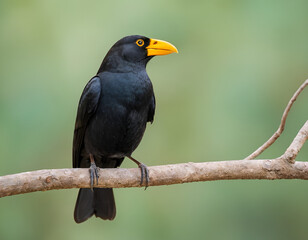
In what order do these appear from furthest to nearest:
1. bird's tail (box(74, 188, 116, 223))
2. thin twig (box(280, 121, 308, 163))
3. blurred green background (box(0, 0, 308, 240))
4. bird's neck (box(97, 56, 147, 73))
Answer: blurred green background (box(0, 0, 308, 240)) < bird's tail (box(74, 188, 116, 223)) < bird's neck (box(97, 56, 147, 73)) < thin twig (box(280, 121, 308, 163))

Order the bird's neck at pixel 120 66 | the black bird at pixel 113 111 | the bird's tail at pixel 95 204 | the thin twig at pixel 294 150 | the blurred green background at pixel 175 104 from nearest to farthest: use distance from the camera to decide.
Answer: the thin twig at pixel 294 150 < the black bird at pixel 113 111 < the bird's neck at pixel 120 66 < the bird's tail at pixel 95 204 < the blurred green background at pixel 175 104

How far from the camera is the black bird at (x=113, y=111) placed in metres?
3.38

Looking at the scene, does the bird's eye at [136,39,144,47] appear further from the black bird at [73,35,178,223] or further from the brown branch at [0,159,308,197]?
the brown branch at [0,159,308,197]

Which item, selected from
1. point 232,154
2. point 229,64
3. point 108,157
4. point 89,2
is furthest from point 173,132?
point 89,2

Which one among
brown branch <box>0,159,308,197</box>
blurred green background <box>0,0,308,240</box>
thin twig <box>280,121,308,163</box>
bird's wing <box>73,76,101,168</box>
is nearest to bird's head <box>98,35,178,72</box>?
bird's wing <box>73,76,101,168</box>

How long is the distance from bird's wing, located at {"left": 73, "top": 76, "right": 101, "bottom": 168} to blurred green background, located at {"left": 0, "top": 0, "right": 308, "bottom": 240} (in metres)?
1.06

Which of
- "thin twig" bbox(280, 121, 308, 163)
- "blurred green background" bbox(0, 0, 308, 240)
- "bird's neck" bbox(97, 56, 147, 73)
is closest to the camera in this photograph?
"thin twig" bbox(280, 121, 308, 163)

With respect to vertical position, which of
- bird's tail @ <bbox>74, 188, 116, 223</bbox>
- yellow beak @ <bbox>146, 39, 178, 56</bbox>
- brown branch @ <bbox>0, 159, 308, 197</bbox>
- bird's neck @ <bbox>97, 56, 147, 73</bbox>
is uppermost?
yellow beak @ <bbox>146, 39, 178, 56</bbox>

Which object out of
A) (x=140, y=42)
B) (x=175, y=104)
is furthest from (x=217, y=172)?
(x=175, y=104)

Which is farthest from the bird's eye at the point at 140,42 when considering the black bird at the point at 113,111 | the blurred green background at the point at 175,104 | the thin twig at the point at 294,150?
the thin twig at the point at 294,150

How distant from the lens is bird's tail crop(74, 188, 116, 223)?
12.1 ft

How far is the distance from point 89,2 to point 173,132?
5.36 feet

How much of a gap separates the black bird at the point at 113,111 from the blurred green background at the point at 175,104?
2.93ft

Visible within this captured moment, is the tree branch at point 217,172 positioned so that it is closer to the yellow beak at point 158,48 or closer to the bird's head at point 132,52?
the bird's head at point 132,52
